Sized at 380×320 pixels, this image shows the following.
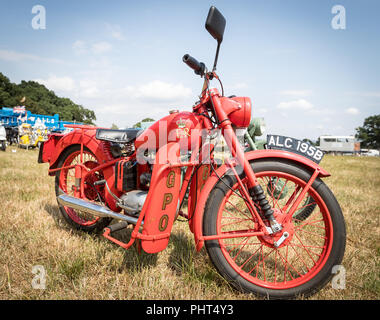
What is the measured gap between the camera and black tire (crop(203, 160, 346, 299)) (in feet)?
5.25

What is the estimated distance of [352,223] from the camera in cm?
314

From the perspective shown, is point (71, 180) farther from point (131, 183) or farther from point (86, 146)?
point (131, 183)

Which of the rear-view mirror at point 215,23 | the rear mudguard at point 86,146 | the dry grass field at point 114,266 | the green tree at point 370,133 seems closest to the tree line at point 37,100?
the rear mudguard at point 86,146

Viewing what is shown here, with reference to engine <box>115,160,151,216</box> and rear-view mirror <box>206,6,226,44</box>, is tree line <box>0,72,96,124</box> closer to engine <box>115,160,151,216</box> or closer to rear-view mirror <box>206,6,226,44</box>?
engine <box>115,160,151,216</box>

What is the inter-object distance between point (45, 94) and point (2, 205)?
205ft

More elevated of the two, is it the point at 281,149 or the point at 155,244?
the point at 281,149

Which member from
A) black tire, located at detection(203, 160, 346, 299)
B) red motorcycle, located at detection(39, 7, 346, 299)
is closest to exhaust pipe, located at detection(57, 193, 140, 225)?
red motorcycle, located at detection(39, 7, 346, 299)

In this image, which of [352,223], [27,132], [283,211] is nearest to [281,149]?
[283,211]

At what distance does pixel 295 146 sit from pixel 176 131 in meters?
0.92

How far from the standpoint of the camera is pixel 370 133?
2544 inches

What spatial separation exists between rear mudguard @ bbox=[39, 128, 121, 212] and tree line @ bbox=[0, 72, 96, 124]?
42.6 meters

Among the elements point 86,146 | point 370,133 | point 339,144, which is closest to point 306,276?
point 86,146

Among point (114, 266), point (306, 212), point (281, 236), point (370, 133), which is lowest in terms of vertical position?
point (114, 266)
